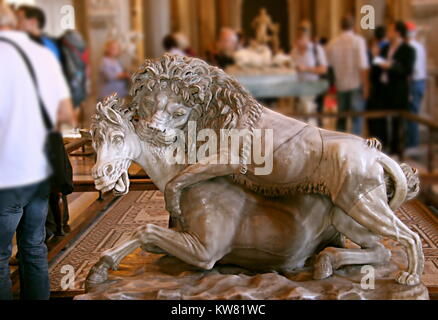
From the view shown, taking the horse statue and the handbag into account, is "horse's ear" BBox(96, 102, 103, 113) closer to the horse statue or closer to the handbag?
the horse statue

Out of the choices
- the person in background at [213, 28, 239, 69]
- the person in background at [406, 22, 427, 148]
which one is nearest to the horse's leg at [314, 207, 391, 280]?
the person in background at [406, 22, 427, 148]

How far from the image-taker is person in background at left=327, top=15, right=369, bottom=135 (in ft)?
13.0

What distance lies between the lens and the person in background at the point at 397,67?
13.5 feet

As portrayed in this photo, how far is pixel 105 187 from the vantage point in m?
2.29

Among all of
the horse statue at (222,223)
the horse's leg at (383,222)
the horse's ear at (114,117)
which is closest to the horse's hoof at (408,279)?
the horse's leg at (383,222)

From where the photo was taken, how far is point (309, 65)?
15.8 ft

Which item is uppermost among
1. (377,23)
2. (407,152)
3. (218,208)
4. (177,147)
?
(377,23)

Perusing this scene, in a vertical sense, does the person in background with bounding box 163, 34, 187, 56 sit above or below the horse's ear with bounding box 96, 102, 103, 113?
above

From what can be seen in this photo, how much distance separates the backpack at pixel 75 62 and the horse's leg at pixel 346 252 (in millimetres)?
1005

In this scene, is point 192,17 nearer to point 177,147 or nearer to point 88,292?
point 177,147

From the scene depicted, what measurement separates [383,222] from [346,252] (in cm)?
19

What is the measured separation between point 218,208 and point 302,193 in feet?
1.00
